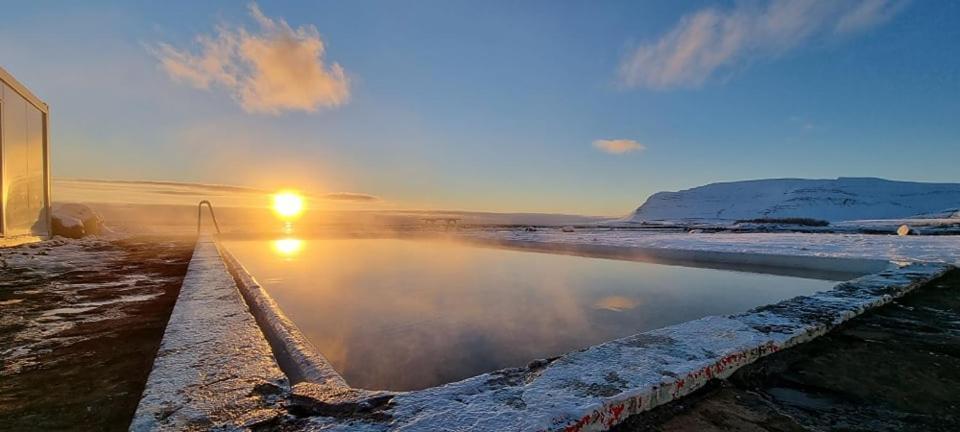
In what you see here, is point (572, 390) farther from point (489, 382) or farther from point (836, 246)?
point (836, 246)

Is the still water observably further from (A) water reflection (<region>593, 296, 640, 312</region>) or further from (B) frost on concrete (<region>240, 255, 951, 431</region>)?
(B) frost on concrete (<region>240, 255, 951, 431</region>)

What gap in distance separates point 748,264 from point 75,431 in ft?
38.3

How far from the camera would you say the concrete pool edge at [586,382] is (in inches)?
55.2

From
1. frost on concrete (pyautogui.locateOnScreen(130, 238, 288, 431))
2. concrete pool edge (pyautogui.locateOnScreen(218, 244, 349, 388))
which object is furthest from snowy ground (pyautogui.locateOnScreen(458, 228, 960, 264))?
frost on concrete (pyautogui.locateOnScreen(130, 238, 288, 431))

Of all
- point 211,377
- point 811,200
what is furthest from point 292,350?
point 811,200

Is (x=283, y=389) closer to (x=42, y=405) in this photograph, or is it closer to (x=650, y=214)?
(x=42, y=405)

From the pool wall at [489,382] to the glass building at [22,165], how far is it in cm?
937

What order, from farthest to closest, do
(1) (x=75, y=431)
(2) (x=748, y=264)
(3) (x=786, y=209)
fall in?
(3) (x=786, y=209)
(2) (x=748, y=264)
(1) (x=75, y=431)

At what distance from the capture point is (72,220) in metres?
13.0

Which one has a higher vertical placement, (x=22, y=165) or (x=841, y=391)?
(x=22, y=165)

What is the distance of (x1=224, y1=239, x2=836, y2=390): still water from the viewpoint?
10.4ft

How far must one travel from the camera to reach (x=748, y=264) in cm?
985

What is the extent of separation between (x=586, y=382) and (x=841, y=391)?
1.34 m

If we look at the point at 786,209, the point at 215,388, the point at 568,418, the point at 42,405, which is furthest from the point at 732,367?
the point at 786,209
